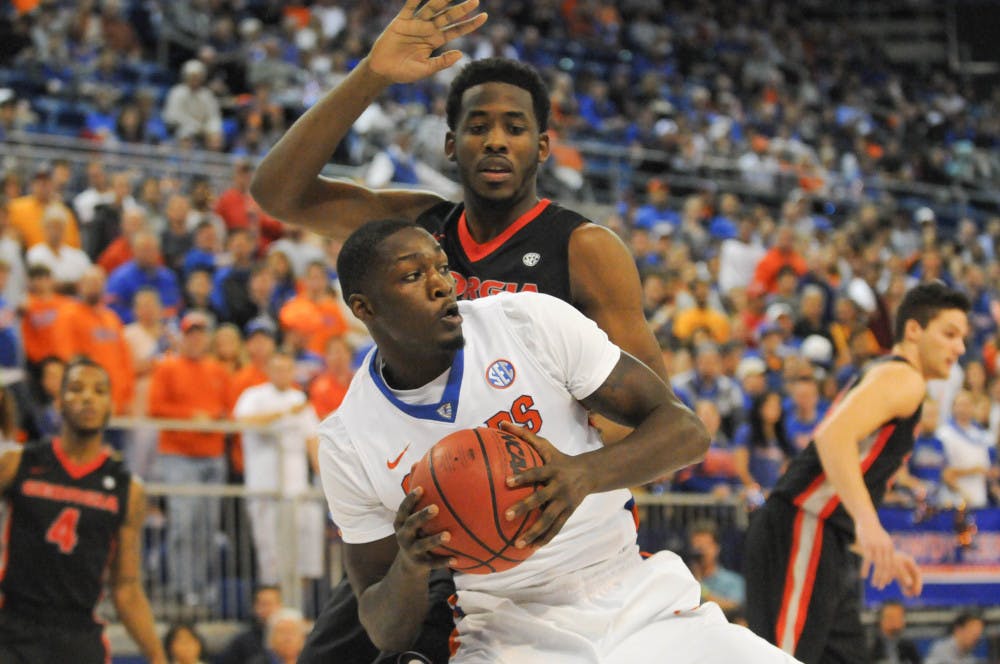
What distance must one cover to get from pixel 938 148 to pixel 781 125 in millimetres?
3756

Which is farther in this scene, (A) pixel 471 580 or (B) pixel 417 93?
(B) pixel 417 93

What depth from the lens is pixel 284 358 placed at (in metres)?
9.12

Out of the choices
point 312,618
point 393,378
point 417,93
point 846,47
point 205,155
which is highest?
point 846,47

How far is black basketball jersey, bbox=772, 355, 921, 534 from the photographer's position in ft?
19.6

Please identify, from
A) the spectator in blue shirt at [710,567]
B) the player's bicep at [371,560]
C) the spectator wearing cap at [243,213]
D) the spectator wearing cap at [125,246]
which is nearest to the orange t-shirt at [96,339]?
the spectator wearing cap at [125,246]

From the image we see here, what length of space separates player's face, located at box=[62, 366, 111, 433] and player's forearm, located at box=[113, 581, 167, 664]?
0.75 metres

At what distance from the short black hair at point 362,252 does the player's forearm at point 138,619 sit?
3206 mm

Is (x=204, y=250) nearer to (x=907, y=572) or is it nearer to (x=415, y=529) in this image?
(x=907, y=572)

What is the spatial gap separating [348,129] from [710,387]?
22.4 feet

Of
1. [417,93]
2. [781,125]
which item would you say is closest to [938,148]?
[781,125]

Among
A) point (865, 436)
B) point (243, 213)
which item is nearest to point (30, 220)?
point (243, 213)

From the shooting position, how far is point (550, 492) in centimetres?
319

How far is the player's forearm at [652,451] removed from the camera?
336 cm

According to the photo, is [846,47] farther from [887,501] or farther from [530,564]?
[530,564]
